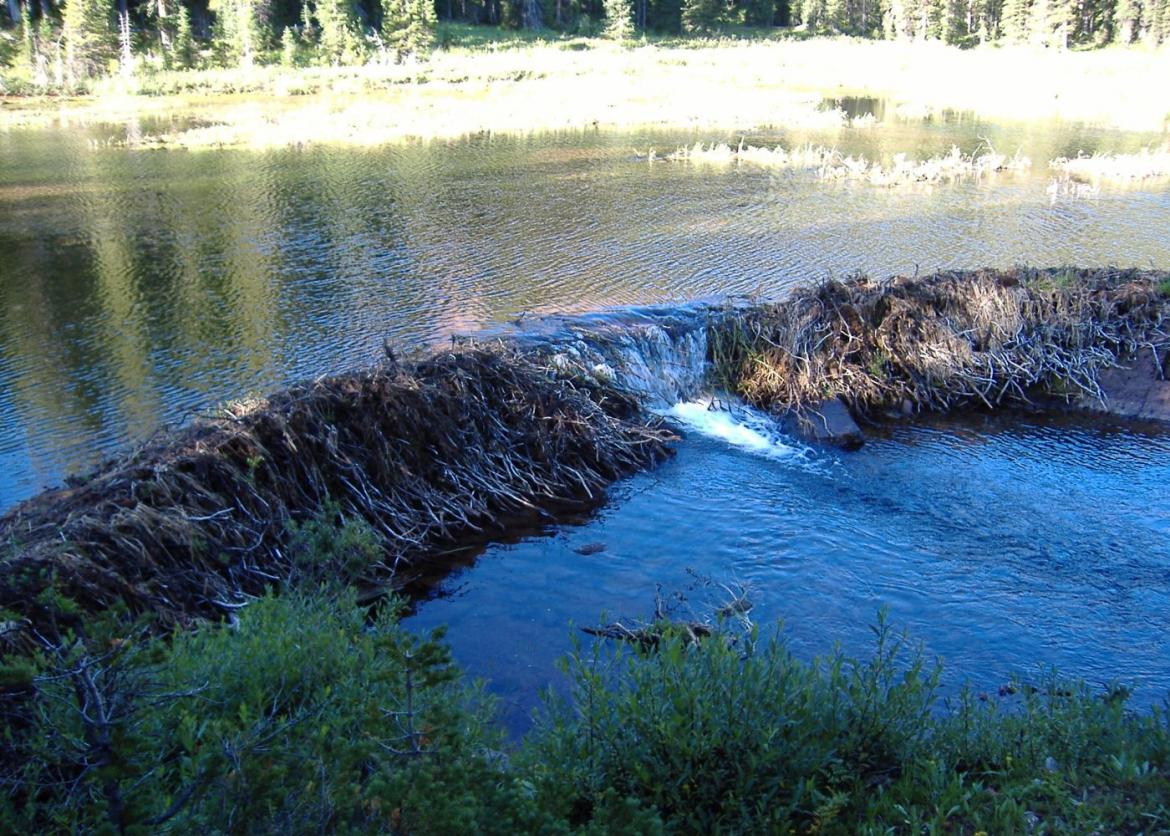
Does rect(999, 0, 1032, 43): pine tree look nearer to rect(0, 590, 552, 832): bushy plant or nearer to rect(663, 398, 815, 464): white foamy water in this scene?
rect(663, 398, 815, 464): white foamy water

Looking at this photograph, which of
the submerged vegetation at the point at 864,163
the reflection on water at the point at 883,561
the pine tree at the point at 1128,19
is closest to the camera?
the reflection on water at the point at 883,561

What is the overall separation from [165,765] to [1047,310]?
14.6 metres

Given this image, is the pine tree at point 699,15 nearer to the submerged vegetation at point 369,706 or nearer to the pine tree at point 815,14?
the pine tree at point 815,14

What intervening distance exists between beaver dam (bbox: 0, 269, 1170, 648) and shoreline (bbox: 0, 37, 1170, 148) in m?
25.0

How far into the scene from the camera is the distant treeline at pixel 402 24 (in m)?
58.3

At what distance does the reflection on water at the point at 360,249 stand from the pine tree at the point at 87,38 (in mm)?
28205

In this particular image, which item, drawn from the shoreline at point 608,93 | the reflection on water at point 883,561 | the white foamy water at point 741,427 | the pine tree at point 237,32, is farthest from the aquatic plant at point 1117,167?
the pine tree at point 237,32

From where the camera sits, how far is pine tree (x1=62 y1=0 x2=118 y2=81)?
56.3 m

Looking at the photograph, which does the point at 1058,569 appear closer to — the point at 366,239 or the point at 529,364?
the point at 529,364

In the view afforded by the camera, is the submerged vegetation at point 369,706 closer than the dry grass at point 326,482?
Yes

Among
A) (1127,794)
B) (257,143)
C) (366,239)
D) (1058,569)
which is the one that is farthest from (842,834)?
(257,143)

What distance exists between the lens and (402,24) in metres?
65.4

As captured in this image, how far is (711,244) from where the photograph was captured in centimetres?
2133

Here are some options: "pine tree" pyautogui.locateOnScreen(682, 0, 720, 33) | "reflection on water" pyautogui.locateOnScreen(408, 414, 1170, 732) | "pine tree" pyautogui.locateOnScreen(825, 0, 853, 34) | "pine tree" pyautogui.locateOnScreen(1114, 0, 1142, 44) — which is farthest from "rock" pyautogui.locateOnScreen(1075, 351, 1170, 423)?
"pine tree" pyautogui.locateOnScreen(825, 0, 853, 34)
